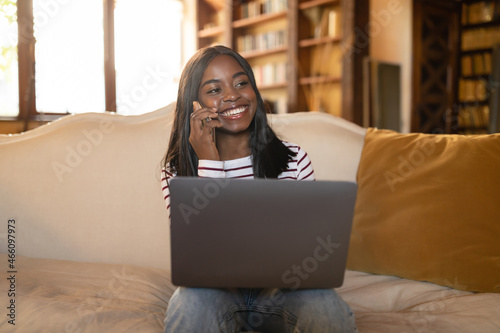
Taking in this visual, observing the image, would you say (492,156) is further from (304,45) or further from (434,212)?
(304,45)

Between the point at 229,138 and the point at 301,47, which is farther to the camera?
the point at 301,47

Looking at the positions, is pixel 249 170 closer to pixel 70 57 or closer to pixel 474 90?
pixel 70 57

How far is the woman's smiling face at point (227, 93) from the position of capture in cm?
133

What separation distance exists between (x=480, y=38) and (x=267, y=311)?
207 inches

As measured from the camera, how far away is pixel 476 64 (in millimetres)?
A: 5207

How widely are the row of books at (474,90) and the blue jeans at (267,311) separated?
16.5 ft

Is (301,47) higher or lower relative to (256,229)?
higher

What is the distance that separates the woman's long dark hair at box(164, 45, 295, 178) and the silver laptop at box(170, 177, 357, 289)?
1.57 feet

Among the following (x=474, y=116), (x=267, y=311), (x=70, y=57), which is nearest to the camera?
(x=267, y=311)

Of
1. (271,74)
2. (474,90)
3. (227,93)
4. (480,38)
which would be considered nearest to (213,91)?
(227,93)

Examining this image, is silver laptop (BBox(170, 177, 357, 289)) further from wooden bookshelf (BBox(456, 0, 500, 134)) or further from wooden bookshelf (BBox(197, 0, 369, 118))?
wooden bookshelf (BBox(456, 0, 500, 134))

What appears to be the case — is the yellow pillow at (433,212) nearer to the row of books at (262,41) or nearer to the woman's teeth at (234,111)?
the woman's teeth at (234,111)

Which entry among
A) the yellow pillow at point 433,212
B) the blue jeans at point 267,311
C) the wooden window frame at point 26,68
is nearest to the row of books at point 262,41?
the wooden window frame at point 26,68

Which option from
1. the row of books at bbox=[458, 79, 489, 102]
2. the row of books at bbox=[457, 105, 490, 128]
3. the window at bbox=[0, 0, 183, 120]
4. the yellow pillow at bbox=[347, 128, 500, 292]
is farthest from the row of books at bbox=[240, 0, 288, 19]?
the yellow pillow at bbox=[347, 128, 500, 292]
